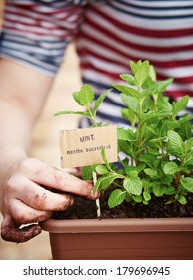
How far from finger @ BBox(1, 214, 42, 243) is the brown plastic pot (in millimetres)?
13

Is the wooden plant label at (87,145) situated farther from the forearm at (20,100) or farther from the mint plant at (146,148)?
the forearm at (20,100)

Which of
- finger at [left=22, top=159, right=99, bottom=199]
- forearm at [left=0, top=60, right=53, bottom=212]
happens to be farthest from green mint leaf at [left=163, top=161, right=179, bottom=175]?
forearm at [left=0, top=60, right=53, bottom=212]

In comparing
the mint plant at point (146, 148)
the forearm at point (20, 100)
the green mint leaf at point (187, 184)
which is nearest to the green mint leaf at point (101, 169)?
the mint plant at point (146, 148)

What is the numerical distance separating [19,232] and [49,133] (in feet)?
5.27

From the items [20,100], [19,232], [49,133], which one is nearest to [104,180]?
[19,232]

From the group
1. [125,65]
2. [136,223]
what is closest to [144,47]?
[125,65]

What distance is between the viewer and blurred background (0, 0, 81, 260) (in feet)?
3.45

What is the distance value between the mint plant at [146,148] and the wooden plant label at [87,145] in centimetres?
1

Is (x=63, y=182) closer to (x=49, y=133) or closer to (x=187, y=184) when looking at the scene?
(x=187, y=184)

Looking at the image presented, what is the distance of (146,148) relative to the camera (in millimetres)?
732

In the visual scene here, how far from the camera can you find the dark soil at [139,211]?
2.35 ft
